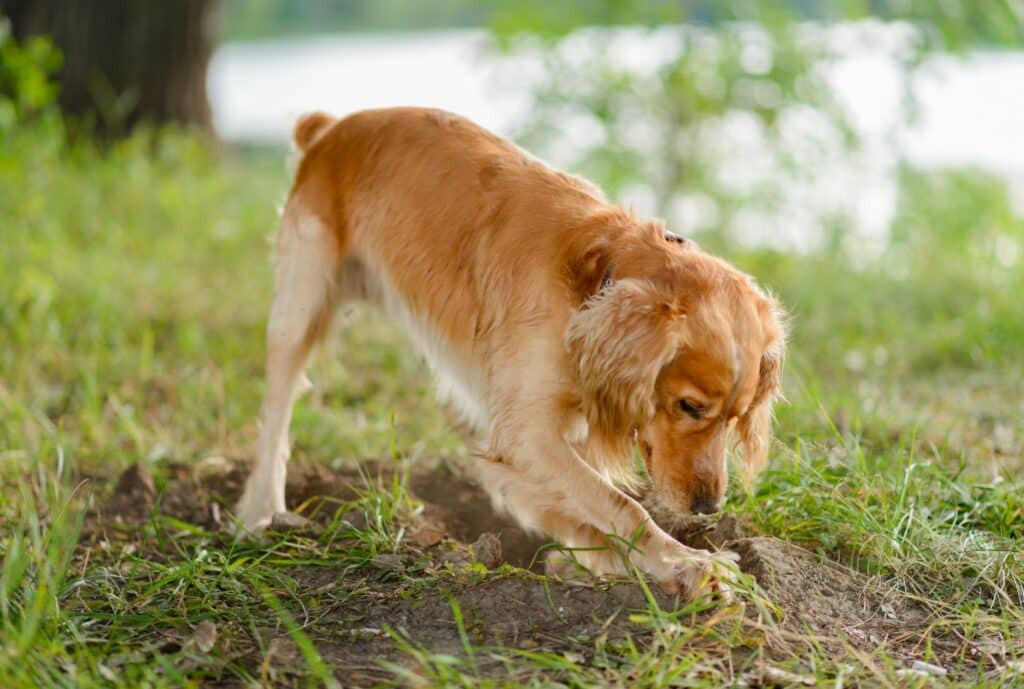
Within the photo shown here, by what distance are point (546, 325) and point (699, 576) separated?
78 centimetres

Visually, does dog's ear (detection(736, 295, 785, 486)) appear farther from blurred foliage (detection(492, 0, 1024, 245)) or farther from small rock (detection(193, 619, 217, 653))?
blurred foliage (detection(492, 0, 1024, 245))

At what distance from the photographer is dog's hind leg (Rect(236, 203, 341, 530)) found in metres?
4.01

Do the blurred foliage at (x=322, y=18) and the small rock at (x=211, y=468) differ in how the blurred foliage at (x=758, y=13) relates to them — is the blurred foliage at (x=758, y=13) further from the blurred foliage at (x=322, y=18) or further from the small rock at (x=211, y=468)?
the blurred foliage at (x=322, y=18)

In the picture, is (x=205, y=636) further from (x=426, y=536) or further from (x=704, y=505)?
(x=704, y=505)

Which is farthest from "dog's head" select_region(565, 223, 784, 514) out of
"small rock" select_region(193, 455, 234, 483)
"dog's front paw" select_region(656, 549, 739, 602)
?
"small rock" select_region(193, 455, 234, 483)

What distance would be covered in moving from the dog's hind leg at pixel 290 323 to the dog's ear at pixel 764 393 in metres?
1.59

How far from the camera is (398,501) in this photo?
3490 millimetres

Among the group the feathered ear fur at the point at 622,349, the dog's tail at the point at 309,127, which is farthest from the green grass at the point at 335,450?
the dog's tail at the point at 309,127

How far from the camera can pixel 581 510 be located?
10.4 ft

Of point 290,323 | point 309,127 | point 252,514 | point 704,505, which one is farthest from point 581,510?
point 309,127

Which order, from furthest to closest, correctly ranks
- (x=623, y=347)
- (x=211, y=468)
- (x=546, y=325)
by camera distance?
(x=211, y=468), (x=546, y=325), (x=623, y=347)

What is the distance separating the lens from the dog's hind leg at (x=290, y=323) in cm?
401

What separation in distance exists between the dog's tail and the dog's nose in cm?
223

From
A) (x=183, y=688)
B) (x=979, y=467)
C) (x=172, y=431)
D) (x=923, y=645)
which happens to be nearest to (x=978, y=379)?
(x=979, y=467)
